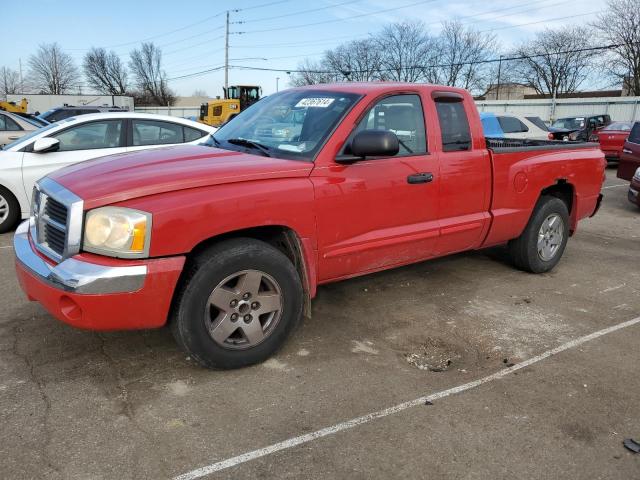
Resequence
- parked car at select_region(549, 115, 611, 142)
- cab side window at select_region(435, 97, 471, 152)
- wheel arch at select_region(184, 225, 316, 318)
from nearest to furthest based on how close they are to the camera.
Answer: wheel arch at select_region(184, 225, 316, 318), cab side window at select_region(435, 97, 471, 152), parked car at select_region(549, 115, 611, 142)

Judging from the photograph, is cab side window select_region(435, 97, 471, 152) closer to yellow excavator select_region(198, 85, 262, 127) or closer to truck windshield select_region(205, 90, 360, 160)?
truck windshield select_region(205, 90, 360, 160)

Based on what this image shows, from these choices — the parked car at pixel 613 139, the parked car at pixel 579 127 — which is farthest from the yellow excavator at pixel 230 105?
the parked car at pixel 613 139

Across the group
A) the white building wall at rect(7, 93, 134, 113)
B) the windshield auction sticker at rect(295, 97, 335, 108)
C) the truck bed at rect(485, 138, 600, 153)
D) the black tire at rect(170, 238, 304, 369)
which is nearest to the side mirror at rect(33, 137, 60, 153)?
the windshield auction sticker at rect(295, 97, 335, 108)

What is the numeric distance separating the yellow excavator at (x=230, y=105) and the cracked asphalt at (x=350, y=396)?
1020 inches

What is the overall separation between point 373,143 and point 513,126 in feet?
37.6

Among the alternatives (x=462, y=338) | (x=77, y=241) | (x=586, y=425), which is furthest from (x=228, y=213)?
(x=586, y=425)

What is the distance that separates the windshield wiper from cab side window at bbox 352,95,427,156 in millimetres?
771

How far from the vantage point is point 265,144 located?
391 cm

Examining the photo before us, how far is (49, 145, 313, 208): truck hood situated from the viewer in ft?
9.80

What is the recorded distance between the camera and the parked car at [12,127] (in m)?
9.34

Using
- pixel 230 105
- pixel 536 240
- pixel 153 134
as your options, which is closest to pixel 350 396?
pixel 536 240

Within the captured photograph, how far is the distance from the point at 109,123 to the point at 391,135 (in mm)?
5016

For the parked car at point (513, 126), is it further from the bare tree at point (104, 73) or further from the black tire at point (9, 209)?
the bare tree at point (104, 73)

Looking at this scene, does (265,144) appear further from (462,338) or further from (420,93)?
(462,338)
